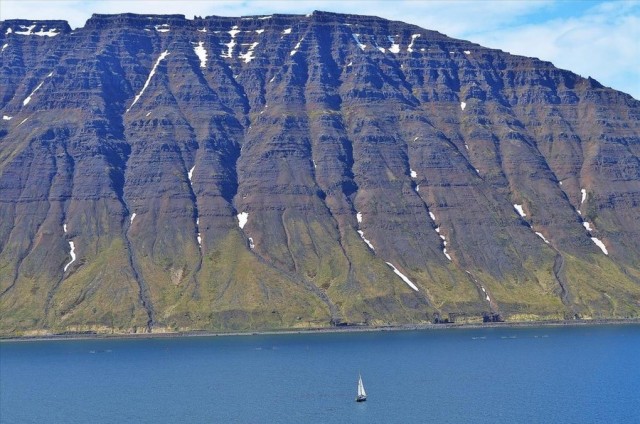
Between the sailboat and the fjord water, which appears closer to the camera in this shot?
the fjord water

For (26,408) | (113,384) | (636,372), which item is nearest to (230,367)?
(113,384)

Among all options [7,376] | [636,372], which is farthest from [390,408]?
[7,376]

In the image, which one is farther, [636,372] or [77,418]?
[636,372]

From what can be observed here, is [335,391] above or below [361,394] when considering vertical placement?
above

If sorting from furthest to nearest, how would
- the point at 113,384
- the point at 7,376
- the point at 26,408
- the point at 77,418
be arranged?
1. the point at 7,376
2. the point at 113,384
3. the point at 26,408
4. the point at 77,418

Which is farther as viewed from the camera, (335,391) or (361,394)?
(335,391)

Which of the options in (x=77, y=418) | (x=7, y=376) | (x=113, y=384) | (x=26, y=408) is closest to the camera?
(x=77, y=418)

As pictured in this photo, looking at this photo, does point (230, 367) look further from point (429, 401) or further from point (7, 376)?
point (429, 401)

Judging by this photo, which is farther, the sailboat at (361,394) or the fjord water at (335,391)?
the sailboat at (361,394)

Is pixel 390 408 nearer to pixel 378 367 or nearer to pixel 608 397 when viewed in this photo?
pixel 608 397
